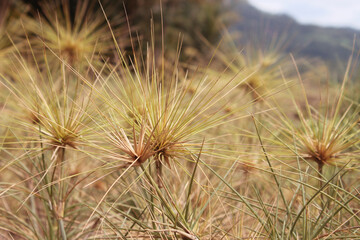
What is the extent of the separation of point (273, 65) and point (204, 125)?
797mm

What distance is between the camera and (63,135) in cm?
43

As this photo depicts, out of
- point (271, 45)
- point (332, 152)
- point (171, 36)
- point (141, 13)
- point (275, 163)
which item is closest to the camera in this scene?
point (332, 152)

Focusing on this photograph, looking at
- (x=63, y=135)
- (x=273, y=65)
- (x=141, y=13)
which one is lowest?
(x=63, y=135)

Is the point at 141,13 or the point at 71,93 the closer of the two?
the point at 71,93

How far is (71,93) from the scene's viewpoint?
1035mm

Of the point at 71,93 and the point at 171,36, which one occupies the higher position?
the point at 171,36

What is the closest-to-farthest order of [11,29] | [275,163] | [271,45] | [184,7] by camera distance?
[275,163] < [271,45] < [11,29] < [184,7]

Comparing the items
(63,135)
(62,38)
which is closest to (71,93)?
(62,38)

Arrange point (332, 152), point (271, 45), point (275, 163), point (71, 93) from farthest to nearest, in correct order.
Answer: point (271, 45) < point (71, 93) < point (275, 163) < point (332, 152)

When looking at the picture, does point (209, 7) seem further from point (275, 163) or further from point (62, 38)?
point (275, 163)

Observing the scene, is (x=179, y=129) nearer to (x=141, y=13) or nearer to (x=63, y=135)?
(x=63, y=135)

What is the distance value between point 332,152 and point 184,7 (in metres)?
5.43

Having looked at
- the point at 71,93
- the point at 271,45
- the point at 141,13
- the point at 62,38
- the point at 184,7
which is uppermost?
the point at 184,7

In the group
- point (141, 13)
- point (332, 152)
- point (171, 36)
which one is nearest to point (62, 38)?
point (332, 152)
